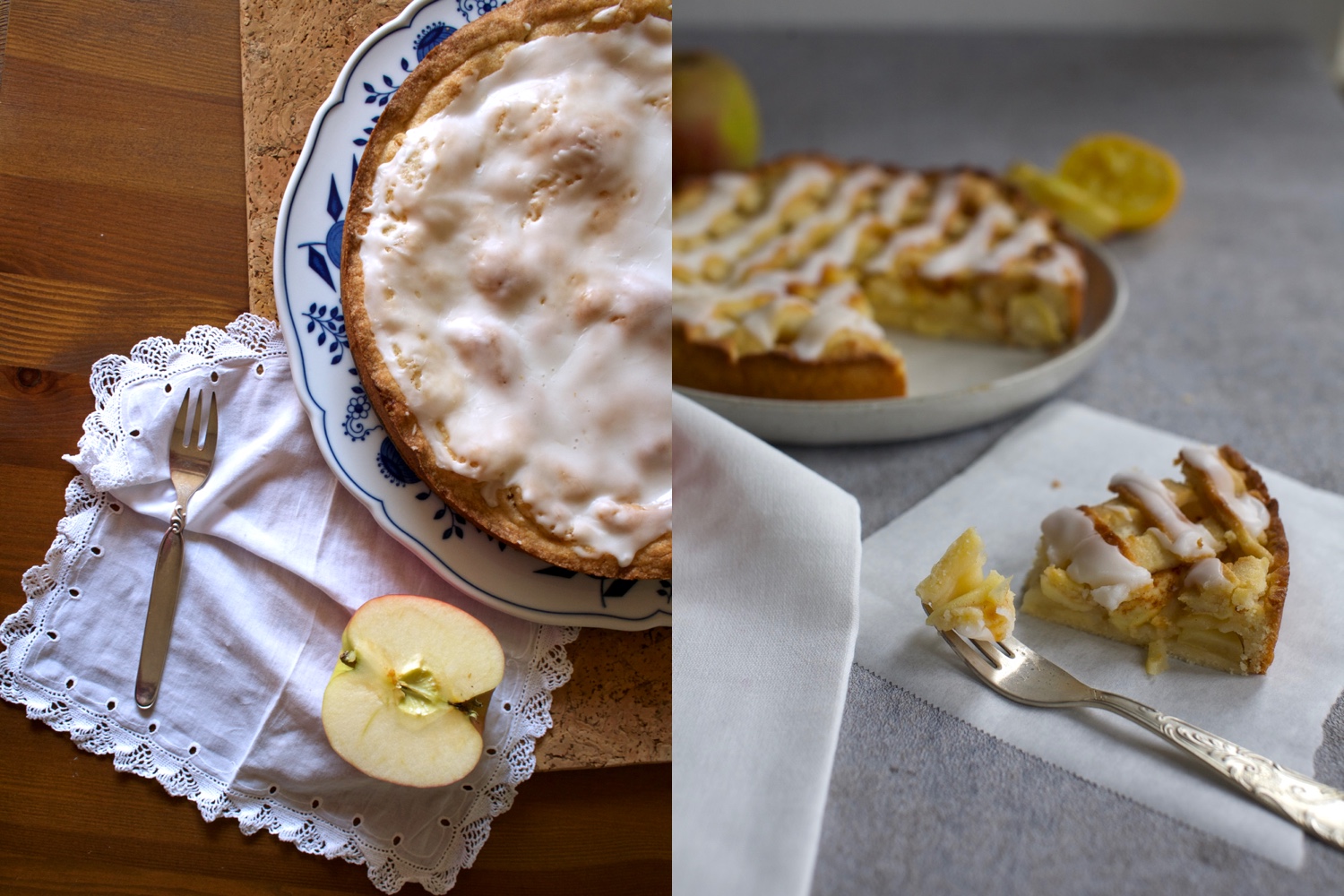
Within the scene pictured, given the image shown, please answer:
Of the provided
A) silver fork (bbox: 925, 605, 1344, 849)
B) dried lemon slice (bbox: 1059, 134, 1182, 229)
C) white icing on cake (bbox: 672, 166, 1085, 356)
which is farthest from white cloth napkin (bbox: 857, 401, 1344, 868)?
dried lemon slice (bbox: 1059, 134, 1182, 229)

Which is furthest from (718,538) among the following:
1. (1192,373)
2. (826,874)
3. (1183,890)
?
(1192,373)

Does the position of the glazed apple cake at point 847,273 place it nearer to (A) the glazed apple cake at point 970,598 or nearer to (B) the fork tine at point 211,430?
(A) the glazed apple cake at point 970,598

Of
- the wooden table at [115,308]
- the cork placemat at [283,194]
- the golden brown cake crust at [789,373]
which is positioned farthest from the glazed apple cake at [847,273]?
the wooden table at [115,308]

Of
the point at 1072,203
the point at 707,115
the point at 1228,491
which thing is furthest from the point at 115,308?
the point at 1072,203

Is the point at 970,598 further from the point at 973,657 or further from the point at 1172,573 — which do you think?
the point at 1172,573

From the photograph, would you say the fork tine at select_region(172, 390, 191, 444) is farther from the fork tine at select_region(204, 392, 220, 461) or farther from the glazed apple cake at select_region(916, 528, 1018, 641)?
the glazed apple cake at select_region(916, 528, 1018, 641)

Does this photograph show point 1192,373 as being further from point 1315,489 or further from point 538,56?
point 538,56
